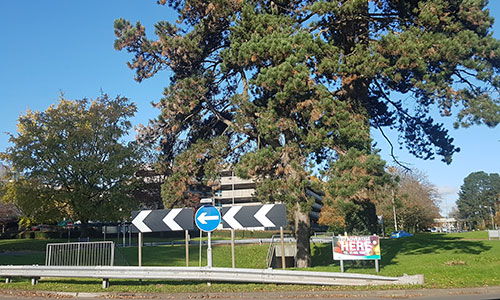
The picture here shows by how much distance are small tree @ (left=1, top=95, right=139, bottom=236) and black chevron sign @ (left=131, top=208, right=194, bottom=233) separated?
76.5 feet

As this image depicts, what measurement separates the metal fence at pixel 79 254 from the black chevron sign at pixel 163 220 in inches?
116

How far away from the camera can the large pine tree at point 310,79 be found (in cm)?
1652

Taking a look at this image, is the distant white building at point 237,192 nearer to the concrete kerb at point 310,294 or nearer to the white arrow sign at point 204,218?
the white arrow sign at point 204,218

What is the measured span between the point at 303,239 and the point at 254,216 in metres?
8.84

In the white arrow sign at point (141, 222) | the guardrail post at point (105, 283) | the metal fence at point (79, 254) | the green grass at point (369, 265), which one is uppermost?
the white arrow sign at point (141, 222)

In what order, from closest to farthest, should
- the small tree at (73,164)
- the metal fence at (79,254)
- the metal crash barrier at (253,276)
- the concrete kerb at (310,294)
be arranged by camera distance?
1. the concrete kerb at (310,294)
2. the metal crash barrier at (253,276)
3. the metal fence at (79,254)
4. the small tree at (73,164)

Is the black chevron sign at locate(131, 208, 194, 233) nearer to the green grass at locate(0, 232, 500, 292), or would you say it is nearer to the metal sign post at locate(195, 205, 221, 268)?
the metal sign post at locate(195, 205, 221, 268)

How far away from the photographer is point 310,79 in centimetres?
1638

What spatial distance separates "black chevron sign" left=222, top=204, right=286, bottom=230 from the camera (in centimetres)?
1150

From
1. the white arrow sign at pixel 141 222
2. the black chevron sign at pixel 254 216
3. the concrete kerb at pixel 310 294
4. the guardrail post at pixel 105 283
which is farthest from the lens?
the white arrow sign at pixel 141 222

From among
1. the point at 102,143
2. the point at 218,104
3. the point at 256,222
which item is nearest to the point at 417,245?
the point at 218,104

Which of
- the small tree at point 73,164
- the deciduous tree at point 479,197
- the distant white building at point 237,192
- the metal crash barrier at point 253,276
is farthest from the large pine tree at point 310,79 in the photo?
the deciduous tree at point 479,197

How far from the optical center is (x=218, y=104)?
880 inches

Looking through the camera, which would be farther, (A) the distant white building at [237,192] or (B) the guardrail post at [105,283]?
(A) the distant white building at [237,192]
